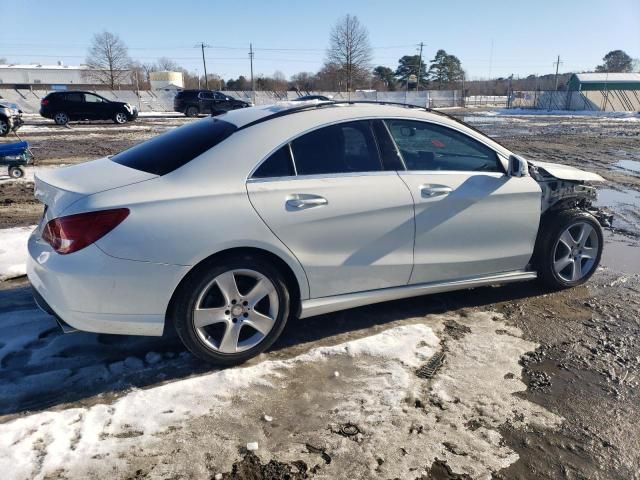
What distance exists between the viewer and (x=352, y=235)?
11.5 feet

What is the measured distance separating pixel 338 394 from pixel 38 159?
38.3ft

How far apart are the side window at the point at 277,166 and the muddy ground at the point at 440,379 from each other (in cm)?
122

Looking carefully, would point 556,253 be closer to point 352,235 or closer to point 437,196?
point 437,196

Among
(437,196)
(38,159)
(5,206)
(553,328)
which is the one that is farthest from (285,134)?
(38,159)

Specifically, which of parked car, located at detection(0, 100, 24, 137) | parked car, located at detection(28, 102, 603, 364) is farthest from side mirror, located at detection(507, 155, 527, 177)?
parked car, located at detection(0, 100, 24, 137)

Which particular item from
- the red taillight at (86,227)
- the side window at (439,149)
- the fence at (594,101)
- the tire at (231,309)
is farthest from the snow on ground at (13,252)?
the fence at (594,101)

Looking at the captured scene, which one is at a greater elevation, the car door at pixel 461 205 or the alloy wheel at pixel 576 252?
the car door at pixel 461 205

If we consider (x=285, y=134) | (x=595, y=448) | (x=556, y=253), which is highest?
(x=285, y=134)

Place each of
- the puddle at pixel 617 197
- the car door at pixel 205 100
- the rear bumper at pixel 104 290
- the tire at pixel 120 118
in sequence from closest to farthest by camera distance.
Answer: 1. the rear bumper at pixel 104 290
2. the puddle at pixel 617 197
3. the tire at pixel 120 118
4. the car door at pixel 205 100

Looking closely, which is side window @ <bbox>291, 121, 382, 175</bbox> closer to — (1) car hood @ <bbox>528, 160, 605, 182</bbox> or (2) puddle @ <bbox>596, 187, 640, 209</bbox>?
(1) car hood @ <bbox>528, 160, 605, 182</bbox>

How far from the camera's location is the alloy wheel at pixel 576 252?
4512mm

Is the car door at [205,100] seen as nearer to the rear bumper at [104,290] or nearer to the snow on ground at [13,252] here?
the snow on ground at [13,252]

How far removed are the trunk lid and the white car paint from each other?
1cm

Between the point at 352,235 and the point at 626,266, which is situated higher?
the point at 352,235
